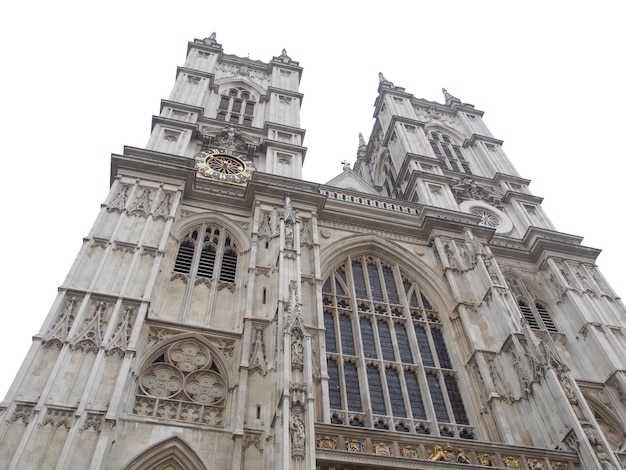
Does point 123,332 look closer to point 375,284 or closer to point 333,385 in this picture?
point 333,385

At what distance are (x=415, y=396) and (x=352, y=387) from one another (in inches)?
73.5

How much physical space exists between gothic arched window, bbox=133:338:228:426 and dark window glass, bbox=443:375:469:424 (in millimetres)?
6574

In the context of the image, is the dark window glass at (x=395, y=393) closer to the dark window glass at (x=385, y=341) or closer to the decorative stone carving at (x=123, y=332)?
the dark window glass at (x=385, y=341)

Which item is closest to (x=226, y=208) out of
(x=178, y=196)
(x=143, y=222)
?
(x=178, y=196)

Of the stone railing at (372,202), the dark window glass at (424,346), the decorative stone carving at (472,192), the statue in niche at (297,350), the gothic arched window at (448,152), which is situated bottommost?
the statue in niche at (297,350)

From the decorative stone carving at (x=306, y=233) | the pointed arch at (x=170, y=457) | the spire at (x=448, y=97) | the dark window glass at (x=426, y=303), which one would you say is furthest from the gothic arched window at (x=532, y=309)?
the spire at (x=448, y=97)

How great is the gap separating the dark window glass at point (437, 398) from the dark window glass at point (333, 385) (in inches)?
→ 108

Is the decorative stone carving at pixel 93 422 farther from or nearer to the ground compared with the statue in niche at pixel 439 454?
farther from the ground

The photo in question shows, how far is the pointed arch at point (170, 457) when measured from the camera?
1276 cm

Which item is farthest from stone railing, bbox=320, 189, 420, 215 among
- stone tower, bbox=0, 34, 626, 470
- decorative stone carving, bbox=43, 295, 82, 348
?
decorative stone carving, bbox=43, 295, 82, 348

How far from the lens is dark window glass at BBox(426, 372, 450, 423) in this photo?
1658 cm

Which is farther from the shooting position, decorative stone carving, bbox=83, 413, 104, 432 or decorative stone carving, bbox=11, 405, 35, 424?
decorative stone carving, bbox=83, 413, 104, 432

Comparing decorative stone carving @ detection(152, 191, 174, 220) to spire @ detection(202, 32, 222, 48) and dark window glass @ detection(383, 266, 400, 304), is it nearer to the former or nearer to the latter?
dark window glass @ detection(383, 266, 400, 304)

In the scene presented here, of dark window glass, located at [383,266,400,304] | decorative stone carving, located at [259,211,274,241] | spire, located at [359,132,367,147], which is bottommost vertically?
dark window glass, located at [383,266,400,304]
